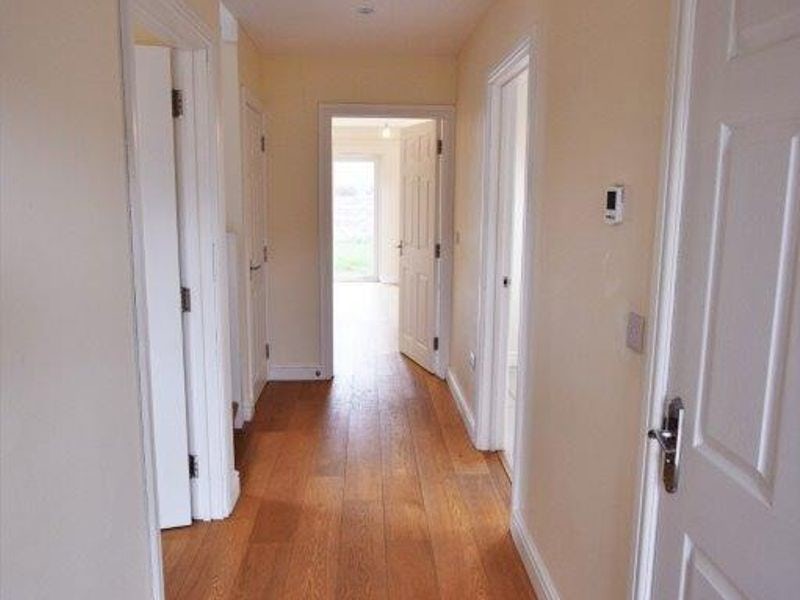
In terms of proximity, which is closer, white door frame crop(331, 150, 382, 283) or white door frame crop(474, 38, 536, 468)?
white door frame crop(474, 38, 536, 468)

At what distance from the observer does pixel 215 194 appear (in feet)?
8.52

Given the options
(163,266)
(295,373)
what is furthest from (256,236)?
(163,266)

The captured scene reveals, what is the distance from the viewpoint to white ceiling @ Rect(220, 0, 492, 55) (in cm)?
340

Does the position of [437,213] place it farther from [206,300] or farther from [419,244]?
[206,300]

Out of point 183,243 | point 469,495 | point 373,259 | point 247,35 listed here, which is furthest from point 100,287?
point 373,259

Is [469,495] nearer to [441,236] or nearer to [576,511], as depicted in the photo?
[576,511]

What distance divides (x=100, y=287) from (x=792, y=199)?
1.41m

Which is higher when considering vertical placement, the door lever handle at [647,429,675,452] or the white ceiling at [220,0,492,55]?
the white ceiling at [220,0,492,55]

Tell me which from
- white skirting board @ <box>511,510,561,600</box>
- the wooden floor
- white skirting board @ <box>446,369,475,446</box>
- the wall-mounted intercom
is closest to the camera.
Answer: the wall-mounted intercom

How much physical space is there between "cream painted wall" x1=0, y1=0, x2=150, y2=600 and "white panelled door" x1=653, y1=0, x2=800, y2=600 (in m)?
1.28

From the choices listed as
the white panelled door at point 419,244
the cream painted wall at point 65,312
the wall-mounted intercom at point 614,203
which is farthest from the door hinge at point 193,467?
the white panelled door at point 419,244

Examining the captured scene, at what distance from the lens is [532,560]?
2.40 m

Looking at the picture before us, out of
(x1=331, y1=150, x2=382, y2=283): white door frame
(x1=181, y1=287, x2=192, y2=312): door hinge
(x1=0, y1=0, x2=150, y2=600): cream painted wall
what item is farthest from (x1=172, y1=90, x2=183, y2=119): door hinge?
(x1=331, y1=150, x2=382, y2=283): white door frame

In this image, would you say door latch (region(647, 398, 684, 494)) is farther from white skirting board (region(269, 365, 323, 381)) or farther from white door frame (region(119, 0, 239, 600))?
white skirting board (region(269, 365, 323, 381))
